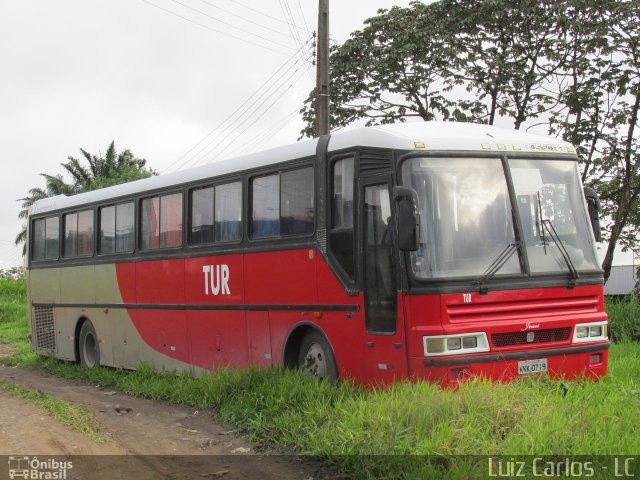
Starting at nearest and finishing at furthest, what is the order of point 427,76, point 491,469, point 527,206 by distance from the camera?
point 491,469 < point 527,206 < point 427,76

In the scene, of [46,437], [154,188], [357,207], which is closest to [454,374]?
[357,207]

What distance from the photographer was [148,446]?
7758 millimetres

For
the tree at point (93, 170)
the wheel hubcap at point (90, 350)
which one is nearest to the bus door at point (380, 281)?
the wheel hubcap at point (90, 350)

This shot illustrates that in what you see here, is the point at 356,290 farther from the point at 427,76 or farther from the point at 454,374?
the point at 427,76

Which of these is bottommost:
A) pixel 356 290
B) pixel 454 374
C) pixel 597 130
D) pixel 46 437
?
pixel 46 437

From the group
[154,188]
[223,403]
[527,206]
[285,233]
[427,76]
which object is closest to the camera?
[527,206]

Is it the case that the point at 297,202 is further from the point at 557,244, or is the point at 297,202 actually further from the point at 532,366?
the point at 532,366

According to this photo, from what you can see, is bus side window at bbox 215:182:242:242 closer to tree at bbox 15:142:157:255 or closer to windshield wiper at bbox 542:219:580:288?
windshield wiper at bbox 542:219:580:288

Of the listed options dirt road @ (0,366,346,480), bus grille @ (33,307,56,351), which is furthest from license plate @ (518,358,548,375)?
bus grille @ (33,307,56,351)

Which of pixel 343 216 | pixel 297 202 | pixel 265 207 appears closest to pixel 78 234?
pixel 265 207

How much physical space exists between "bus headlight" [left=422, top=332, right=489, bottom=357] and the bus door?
0.32 metres

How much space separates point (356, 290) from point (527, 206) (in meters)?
1.99

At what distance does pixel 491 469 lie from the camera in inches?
212
